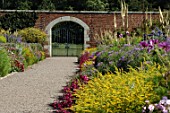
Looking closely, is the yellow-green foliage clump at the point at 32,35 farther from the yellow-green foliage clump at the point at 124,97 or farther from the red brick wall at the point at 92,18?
the yellow-green foliage clump at the point at 124,97

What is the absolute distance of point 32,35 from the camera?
80.5 ft

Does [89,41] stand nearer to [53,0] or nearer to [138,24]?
[138,24]

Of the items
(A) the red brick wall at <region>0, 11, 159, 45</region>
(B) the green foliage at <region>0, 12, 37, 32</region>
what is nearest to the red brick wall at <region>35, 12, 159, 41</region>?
(A) the red brick wall at <region>0, 11, 159, 45</region>

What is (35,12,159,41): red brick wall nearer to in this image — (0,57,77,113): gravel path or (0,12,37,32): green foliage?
(0,12,37,32): green foliage

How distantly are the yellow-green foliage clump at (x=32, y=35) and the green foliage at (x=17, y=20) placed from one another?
5.18ft

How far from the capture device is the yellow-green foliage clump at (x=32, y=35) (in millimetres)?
24291

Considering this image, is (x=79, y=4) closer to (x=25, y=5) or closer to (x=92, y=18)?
(x=25, y=5)

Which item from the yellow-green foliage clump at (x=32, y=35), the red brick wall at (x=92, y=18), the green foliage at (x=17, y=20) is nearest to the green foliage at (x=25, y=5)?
the green foliage at (x=17, y=20)

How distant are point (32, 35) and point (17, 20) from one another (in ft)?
8.79

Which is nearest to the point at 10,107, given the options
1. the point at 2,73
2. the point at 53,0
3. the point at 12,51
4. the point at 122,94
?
the point at 122,94

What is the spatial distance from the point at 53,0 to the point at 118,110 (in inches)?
1505

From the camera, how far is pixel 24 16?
87.9ft

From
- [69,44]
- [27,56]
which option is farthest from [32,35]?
[27,56]

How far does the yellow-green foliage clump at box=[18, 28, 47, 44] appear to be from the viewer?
24291mm
